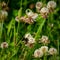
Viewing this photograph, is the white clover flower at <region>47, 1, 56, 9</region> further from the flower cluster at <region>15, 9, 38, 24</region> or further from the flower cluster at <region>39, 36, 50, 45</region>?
the flower cluster at <region>39, 36, 50, 45</region>

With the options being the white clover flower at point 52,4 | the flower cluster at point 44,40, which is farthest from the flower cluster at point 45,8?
the flower cluster at point 44,40

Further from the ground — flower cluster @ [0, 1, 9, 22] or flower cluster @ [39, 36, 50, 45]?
flower cluster @ [0, 1, 9, 22]

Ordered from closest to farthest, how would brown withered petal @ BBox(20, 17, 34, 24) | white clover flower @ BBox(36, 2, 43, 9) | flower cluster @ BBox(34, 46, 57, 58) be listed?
flower cluster @ BBox(34, 46, 57, 58)
brown withered petal @ BBox(20, 17, 34, 24)
white clover flower @ BBox(36, 2, 43, 9)

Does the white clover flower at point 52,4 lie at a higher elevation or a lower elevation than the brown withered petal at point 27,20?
higher

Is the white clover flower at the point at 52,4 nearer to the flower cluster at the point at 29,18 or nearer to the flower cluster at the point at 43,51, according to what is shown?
the flower cluster at the point at 29,18

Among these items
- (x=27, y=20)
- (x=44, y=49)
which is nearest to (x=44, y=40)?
(x=44, y=49)

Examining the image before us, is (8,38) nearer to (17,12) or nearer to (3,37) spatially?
(3,37)

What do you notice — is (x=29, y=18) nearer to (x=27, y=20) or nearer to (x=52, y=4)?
(x=27, y=20)

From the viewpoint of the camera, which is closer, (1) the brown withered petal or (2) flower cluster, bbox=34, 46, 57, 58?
(2) flower cluster, bbox=34, 46, 57, 58

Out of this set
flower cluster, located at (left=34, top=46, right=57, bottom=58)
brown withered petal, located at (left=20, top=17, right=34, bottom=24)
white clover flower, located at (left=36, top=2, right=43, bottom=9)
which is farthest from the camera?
white clover flower, located at (left=36, top=2, right=43, bottom=9)

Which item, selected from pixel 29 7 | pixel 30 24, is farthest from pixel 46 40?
pixel 29 7

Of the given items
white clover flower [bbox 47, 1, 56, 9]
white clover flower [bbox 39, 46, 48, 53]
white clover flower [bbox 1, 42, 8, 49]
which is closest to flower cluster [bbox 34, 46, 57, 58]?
white clover flower [bbox 39, 46, 48, 53]
